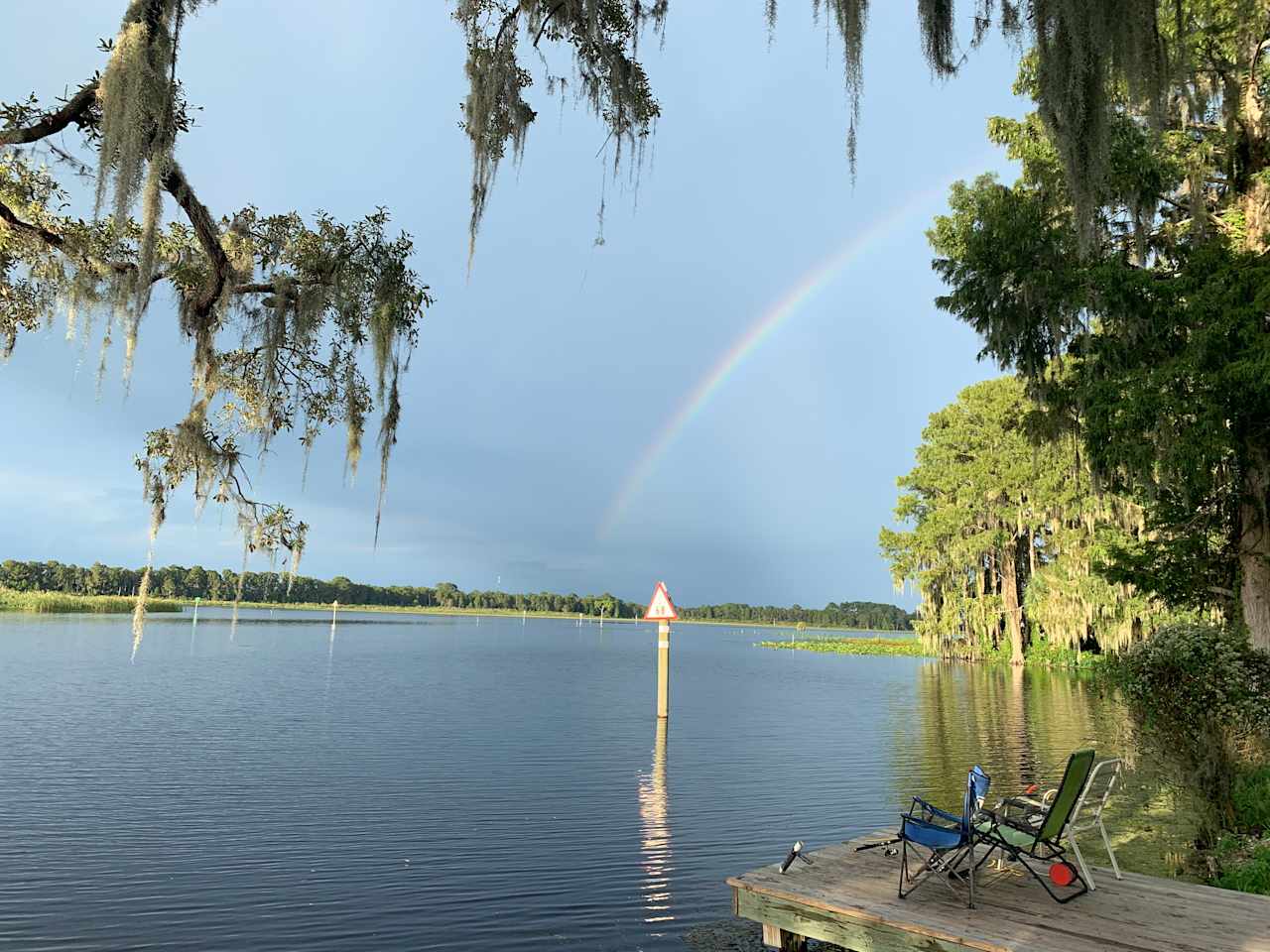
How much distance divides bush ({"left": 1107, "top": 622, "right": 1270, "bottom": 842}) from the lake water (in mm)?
3325

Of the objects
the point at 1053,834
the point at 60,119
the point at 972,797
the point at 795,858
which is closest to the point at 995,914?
the point at 972,797

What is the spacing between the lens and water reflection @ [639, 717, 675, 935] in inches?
312

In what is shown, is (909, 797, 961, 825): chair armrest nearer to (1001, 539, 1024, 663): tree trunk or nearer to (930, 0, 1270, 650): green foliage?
(930, 0, 1270, 650): green foliage

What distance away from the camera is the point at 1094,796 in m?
13.1

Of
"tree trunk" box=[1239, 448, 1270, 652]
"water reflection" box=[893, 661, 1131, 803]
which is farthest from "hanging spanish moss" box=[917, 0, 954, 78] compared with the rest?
"water reflection" box=[893, 661, 1131, 803]

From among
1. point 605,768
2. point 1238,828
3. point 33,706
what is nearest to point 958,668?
point 605,768

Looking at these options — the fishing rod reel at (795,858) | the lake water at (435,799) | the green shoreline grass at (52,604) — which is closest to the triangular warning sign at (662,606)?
the lake water at (435,799)

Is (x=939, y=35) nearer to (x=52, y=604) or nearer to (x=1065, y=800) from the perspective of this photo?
(x=1065, y=800)

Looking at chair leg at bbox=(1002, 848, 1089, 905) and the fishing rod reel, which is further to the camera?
the fishing rod reel

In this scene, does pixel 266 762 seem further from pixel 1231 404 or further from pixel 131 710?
pixel 1231 404

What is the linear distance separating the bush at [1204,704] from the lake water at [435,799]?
332cm

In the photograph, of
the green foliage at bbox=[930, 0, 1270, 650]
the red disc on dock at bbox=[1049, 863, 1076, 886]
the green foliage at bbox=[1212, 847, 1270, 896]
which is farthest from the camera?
the green foliage at bbox=[930, 0, 1270, 650]

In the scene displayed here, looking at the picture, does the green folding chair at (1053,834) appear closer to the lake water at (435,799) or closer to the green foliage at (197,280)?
the lake water at (435,799)

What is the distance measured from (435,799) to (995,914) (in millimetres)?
9673
